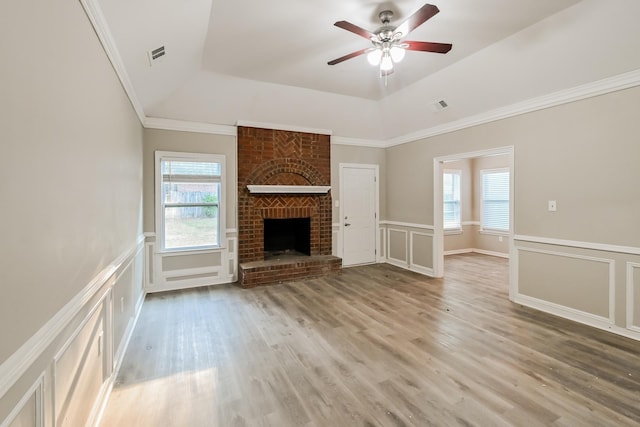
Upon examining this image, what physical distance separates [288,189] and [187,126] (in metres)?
A: 1.88

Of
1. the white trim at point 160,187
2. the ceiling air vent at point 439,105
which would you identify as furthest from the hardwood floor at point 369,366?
the ceiling air vent at point 439,105

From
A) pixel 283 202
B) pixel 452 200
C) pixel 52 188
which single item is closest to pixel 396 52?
pixel 52 188

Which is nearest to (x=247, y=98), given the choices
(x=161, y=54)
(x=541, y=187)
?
(x=161, y=54)

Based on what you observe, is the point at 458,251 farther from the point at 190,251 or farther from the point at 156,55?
the point at 156,55

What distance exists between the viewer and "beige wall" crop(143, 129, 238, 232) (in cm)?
442

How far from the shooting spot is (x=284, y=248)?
5.87m

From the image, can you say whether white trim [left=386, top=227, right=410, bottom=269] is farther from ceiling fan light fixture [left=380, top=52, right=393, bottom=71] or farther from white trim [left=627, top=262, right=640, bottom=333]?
ceiling fan light fixture [left=380, top=52, right=393, bottom=71]

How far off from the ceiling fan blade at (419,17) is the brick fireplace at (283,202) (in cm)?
310

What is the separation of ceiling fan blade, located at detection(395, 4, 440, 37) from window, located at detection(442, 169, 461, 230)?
540 centimetres

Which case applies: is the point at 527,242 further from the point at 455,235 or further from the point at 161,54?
the point at 161,54

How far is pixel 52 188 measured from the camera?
125cm

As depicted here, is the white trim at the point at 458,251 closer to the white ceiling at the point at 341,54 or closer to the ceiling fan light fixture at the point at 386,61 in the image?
the white ceiling at the point at 341,54

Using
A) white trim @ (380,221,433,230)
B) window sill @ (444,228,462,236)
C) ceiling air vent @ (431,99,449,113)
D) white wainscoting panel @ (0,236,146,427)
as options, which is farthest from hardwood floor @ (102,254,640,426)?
window sill @ (444,228,462,236)

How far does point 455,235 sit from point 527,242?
3.54 metres
